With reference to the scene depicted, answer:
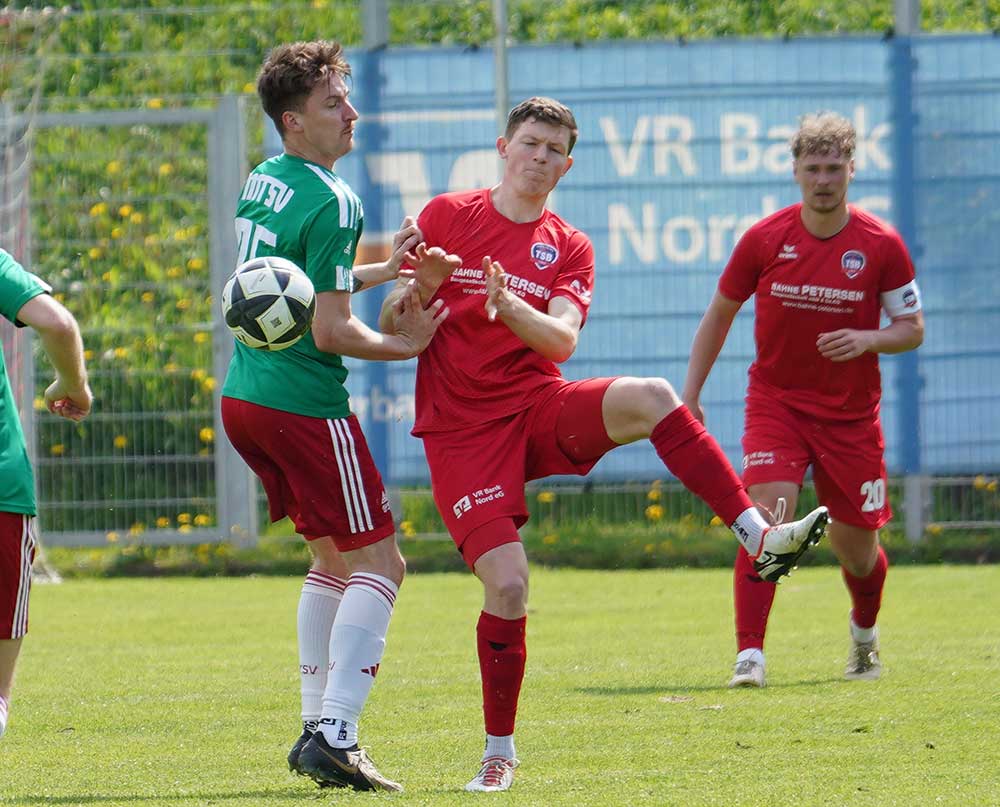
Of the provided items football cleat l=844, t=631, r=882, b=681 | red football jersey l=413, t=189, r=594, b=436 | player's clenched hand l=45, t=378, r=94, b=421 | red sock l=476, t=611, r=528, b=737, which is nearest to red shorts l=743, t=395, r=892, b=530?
football cleat l=844, t=631, r=882, b=681

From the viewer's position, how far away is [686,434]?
18.5ft

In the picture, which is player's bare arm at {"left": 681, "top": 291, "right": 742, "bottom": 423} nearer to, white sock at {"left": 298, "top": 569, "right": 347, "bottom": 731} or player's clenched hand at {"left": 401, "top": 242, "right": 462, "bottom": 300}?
player's clenched hand at {"left": 401, "top": 242, "right": 462, "bottom": 300}

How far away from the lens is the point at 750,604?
7.55 metres

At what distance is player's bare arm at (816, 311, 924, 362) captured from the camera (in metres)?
7.34

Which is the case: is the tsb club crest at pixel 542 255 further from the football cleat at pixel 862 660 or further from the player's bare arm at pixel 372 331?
the football cleat at pixel 862 660

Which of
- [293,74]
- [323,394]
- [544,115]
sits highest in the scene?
[293,74]

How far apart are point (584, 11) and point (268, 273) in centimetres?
1037

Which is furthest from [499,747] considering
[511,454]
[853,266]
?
[853,266]

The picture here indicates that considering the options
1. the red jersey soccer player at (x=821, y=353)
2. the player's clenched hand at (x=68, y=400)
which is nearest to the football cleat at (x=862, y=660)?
the red jersey soccer player at (x=821, y=353)

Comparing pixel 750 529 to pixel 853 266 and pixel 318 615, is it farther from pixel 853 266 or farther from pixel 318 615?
pixel 853 266

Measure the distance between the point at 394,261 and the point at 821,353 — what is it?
2.38 meters

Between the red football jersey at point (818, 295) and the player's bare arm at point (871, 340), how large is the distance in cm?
8

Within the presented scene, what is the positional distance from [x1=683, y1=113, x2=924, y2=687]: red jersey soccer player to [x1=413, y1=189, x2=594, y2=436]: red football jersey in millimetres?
1702

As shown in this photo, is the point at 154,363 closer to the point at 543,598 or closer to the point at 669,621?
the point at 543,598
